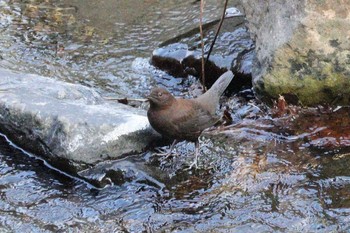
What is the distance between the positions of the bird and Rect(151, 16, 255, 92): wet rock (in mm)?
1135

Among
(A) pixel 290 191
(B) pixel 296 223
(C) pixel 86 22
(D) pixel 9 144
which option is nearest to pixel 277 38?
(A) pixel 290 191

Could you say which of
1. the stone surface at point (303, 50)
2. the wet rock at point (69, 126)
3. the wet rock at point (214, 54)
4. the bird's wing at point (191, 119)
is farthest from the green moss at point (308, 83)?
the wet rock at point (69, 126)

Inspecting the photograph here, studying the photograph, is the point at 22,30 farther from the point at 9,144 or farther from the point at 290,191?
the point at 290,191

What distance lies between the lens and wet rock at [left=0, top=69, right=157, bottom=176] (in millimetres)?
4812

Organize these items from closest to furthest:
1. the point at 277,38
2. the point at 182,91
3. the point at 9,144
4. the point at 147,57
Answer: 1. the point at 9,144
2. the point at 277,38
3. the point at 182,91
4. the point at 147,57

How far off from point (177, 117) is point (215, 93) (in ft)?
3.01

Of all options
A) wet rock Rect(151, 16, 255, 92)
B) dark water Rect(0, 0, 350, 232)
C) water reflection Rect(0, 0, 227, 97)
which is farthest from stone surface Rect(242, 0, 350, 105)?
water reflection Rect(0, 0, 227, 97)

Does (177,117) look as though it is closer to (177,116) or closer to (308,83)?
(177,116)

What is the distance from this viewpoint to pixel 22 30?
331 inches

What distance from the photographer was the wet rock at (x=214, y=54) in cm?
652

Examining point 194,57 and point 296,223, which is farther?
point 194,57

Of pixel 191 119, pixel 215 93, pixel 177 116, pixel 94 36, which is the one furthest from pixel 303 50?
pixel 94 36

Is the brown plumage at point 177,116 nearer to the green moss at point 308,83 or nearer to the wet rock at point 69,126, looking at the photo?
the wet rock at point 69,126

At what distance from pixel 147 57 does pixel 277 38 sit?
222 centimetres
